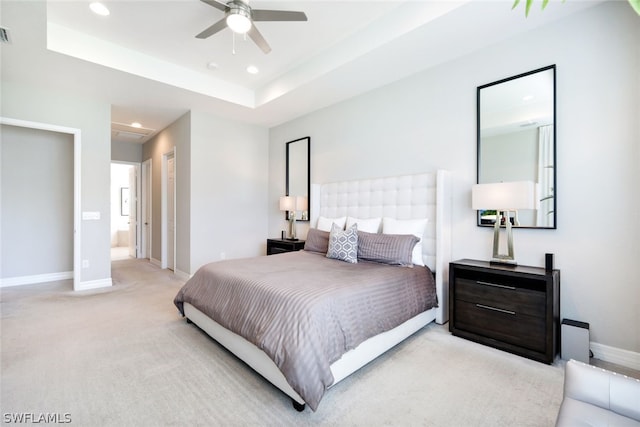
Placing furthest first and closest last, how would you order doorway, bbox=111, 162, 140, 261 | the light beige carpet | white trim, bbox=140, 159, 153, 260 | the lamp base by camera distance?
doorway, bbox=111, 162, 140, 261
white trim, bbox=140, 159, 153, 260
the lamp base
the light beige carpet

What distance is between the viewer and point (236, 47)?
348 centimetres

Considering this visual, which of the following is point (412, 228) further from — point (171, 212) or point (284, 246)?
point (171, 212)

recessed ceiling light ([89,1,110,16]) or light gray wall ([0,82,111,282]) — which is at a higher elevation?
recessed ceiling light ([89,1,110,16])

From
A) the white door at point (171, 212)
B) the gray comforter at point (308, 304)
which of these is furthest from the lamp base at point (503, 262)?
the white door at point (171, 212)

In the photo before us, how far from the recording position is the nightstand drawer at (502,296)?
7.50 feet

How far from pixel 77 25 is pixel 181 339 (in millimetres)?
3391

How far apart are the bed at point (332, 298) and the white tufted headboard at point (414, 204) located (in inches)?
0.4

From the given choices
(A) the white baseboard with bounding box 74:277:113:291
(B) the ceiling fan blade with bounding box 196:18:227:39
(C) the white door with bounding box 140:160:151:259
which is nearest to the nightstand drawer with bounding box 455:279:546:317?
(B) the ceiling fan blade with bounding box 196:18:227:39

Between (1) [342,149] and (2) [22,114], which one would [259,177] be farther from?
(2) [22,114]

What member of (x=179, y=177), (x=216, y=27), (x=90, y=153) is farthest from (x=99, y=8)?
(x=179, y=177)

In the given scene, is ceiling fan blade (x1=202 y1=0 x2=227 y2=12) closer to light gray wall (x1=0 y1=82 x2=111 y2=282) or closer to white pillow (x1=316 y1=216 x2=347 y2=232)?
white pillow (x1=316 y1=216 x2=347 y2=232)

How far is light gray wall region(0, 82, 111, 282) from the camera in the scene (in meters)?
3.96

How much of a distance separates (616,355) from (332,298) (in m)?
2.30

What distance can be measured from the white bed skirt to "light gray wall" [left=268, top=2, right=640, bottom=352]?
3.69 ft
